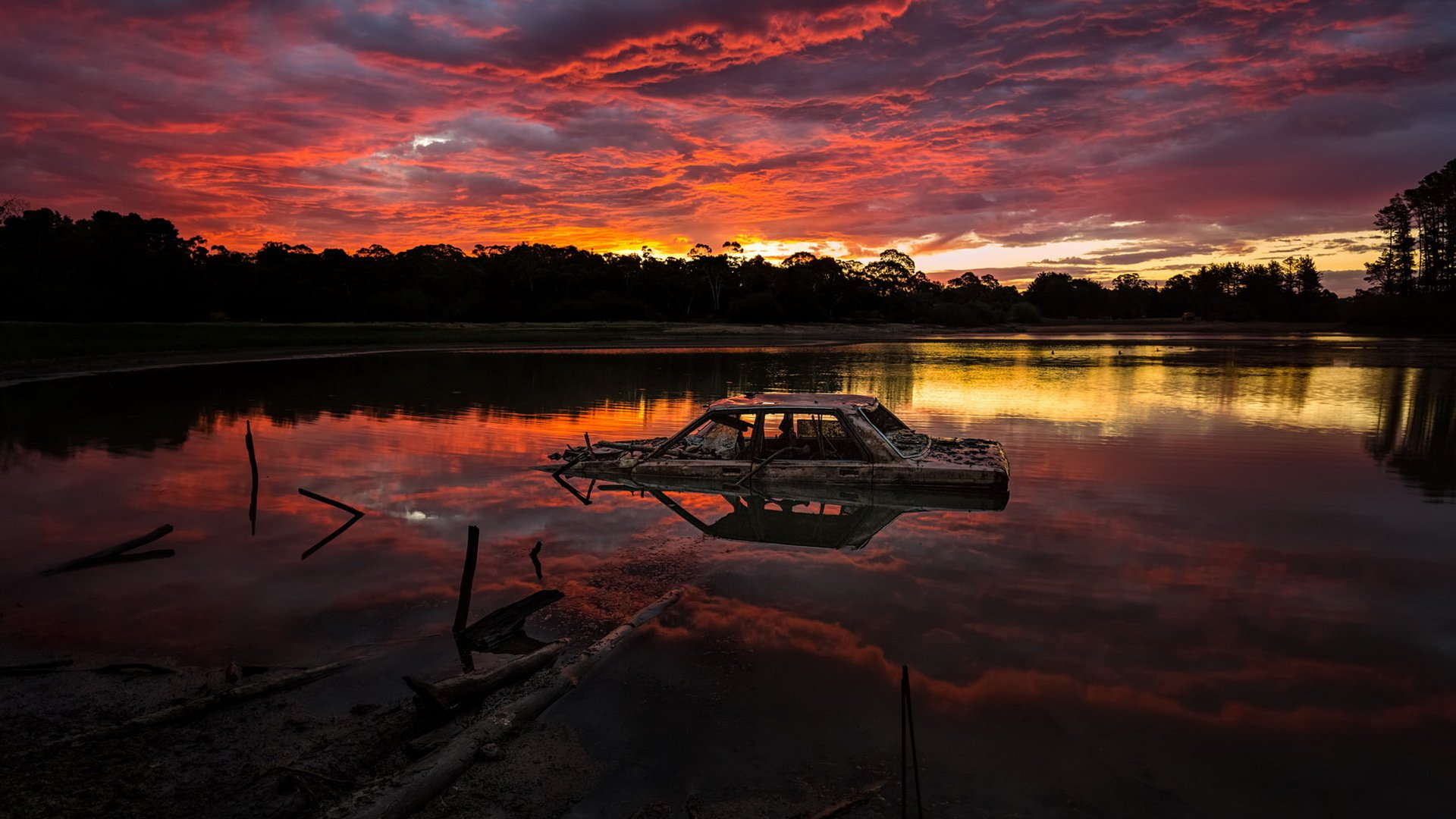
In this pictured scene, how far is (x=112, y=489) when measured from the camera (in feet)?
39.9

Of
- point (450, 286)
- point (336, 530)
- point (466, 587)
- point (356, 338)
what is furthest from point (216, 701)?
point (450, 286)

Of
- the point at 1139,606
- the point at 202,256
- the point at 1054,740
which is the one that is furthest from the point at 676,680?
the point at 202,256

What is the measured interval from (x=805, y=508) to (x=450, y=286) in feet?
376

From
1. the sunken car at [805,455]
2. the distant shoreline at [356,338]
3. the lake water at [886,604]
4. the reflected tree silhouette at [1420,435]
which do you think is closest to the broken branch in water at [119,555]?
the lake water at [886,604]

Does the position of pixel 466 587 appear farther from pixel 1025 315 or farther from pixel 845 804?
pixel 1025 315

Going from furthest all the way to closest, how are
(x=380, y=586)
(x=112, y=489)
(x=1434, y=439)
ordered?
1. (x=1434, y=439)
2. (x=112, y=489)
3. (x=380, y=586)

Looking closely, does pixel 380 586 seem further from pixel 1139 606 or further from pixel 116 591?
pixel 1139 606

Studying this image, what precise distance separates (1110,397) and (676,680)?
23.8 metres

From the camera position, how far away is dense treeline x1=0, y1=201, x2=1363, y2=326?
90.2 m

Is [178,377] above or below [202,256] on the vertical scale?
below

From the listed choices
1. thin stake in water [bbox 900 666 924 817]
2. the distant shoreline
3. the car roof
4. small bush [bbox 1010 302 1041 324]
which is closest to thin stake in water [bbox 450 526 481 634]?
thin stake in water [bbox 900 666 924 817]

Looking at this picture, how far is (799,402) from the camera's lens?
39.5 feet

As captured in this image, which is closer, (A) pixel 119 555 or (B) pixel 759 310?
(A) pixel 119 555

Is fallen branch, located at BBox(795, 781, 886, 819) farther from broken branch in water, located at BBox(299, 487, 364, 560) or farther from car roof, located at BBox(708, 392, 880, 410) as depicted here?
car roof, located at BBox(708, 392, 880, 410)
